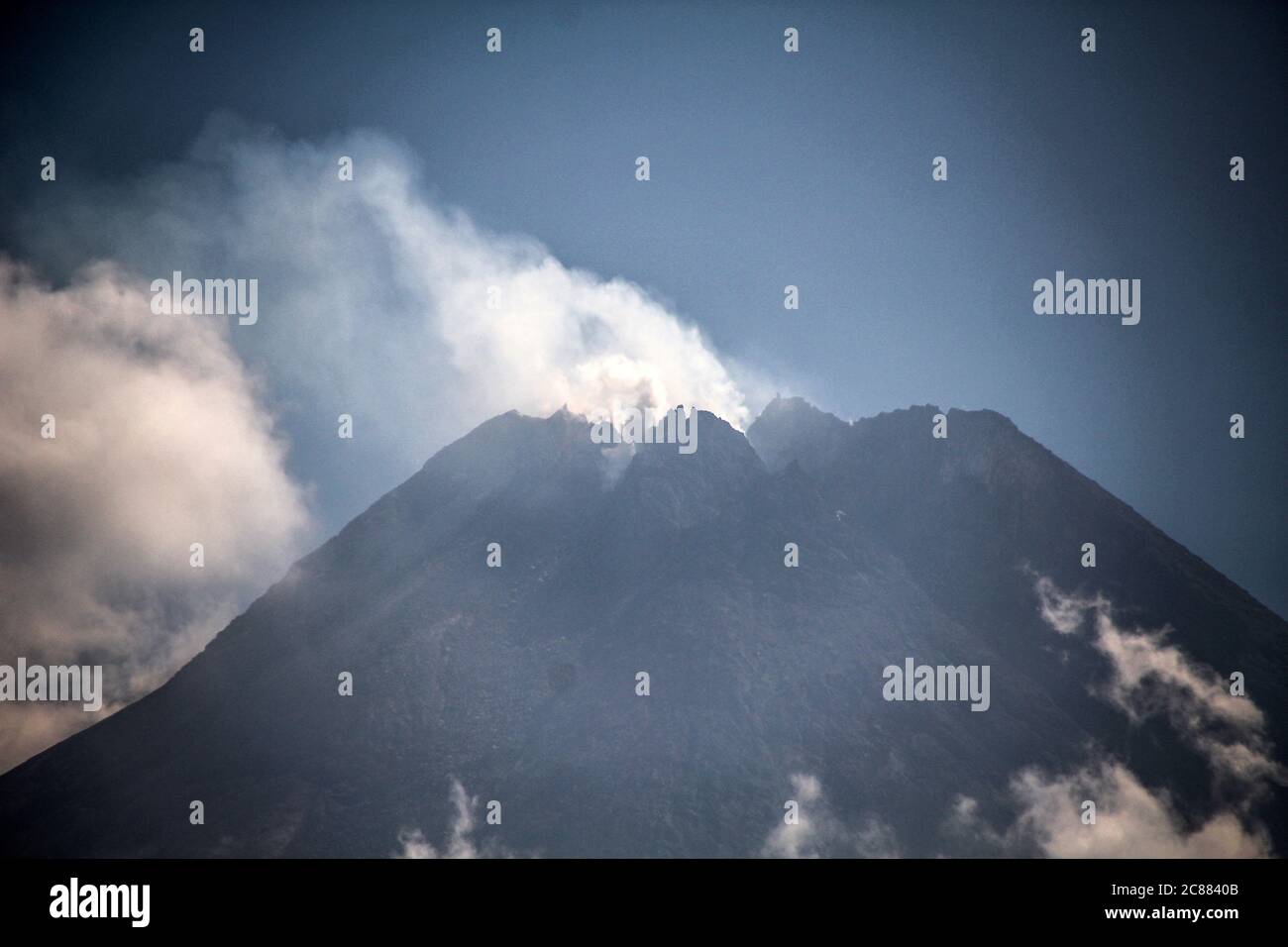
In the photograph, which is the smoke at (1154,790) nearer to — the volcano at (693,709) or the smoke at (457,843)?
the volcano at (693,709)

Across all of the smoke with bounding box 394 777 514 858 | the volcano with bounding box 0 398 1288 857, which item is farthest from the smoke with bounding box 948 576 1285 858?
the smoke with bounding box 394 777 514 858

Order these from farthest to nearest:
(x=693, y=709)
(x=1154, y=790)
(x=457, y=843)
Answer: (x=693, y=709) → (x=1154, y=790) → (x=457, y=843)

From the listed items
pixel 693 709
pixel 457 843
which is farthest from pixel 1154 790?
pixel 457 843

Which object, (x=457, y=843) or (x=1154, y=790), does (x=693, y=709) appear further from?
(x=1154, y=790)

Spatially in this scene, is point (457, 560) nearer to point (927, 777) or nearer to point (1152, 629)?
point (927, 777)

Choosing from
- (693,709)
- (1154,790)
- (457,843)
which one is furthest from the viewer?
(693,709)

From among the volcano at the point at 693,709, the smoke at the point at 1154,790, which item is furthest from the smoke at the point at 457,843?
the smoke at the point at 1154,790

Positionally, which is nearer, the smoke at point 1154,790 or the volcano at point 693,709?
the volcano at point 693,709

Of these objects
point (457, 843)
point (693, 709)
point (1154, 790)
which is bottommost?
point (1154, 790)

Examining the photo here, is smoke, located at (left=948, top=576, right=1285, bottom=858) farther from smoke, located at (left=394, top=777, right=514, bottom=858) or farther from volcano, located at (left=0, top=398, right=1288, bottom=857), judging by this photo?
smoke, located at (left=394, top=777, right=514, bottom=858)
